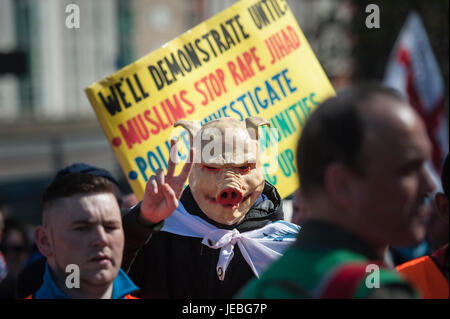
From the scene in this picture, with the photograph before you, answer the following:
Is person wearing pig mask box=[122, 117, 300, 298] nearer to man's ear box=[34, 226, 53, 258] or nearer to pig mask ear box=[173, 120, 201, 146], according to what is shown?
pig mask ear box=[173, 120, 201, 146]

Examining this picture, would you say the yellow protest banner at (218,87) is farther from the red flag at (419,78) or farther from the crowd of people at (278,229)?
the red flag at (419,78)

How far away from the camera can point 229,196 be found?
2607 mm

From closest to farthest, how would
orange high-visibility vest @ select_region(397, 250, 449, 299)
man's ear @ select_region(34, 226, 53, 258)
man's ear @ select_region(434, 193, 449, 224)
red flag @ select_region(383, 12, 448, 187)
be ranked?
1. orange high-visibility vest @ select_region(397, 250, 449, 299)
2. man's ear @ select_region(34, 226, 53, 258)
3. man's ear @ select_region(434, 193, 449, 224)
4. red flag @ select_region(383, 12, 448, 187)

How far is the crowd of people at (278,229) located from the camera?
1.43 metres

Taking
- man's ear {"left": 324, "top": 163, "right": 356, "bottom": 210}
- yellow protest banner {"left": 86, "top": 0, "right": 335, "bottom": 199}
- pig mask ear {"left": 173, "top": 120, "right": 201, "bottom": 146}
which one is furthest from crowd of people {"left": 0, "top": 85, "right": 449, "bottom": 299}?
yellow protest banner {"left": 86, "top": 0, "right": 335, "bottom": 199}

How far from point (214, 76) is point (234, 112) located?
0.21 m

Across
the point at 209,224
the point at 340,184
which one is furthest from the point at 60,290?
the point at 340,184

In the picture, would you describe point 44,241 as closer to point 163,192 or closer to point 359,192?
point 163,192

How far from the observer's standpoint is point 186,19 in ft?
105

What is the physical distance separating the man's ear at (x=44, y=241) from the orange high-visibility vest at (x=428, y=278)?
129 centimetres

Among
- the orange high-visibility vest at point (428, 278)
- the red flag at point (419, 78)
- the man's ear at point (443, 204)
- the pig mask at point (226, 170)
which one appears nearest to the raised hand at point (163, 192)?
the pig mask at point (226, 170)

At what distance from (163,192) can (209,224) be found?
0.27 m

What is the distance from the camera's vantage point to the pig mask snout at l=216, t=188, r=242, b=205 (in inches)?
102

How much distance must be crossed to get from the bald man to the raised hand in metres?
1.06
